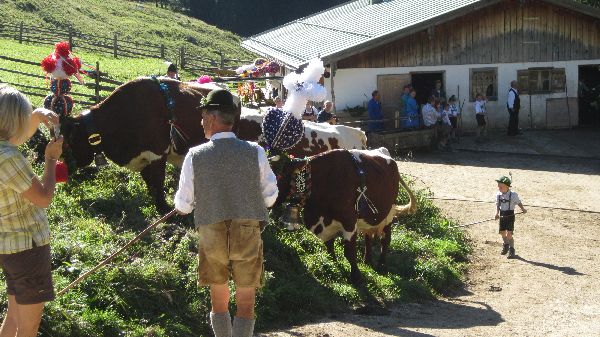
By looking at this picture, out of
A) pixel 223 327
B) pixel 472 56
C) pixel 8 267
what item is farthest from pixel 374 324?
pixel 472 56

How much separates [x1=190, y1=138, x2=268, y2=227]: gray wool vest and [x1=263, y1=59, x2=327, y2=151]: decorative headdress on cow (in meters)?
4.28

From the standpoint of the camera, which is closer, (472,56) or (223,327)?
(223,327)

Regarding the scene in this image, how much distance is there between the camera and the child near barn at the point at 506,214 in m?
12.8

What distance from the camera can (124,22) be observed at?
158 ft

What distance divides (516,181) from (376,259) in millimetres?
7709

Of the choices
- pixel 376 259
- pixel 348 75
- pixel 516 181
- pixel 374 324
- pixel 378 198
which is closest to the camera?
pixel 374 324

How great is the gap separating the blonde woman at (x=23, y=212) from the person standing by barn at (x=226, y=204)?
885mm

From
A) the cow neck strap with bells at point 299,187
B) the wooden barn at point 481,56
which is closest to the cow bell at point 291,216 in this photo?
the cow neck strap with bells at point 299,187

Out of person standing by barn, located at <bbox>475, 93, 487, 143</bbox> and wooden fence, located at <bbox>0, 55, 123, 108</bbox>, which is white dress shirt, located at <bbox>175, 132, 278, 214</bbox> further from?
person standing by barn, located at <bbox>475, 93, 487, 143</bbox>

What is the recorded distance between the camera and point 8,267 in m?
5.30

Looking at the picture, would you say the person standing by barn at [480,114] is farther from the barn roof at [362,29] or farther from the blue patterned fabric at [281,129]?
the blue patterned fabric at [281,129]

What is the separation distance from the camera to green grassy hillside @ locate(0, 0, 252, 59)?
139ft

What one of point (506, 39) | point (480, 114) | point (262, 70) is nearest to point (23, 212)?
point (480, 114)

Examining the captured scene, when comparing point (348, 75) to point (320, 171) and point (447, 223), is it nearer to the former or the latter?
point (447, 223)
